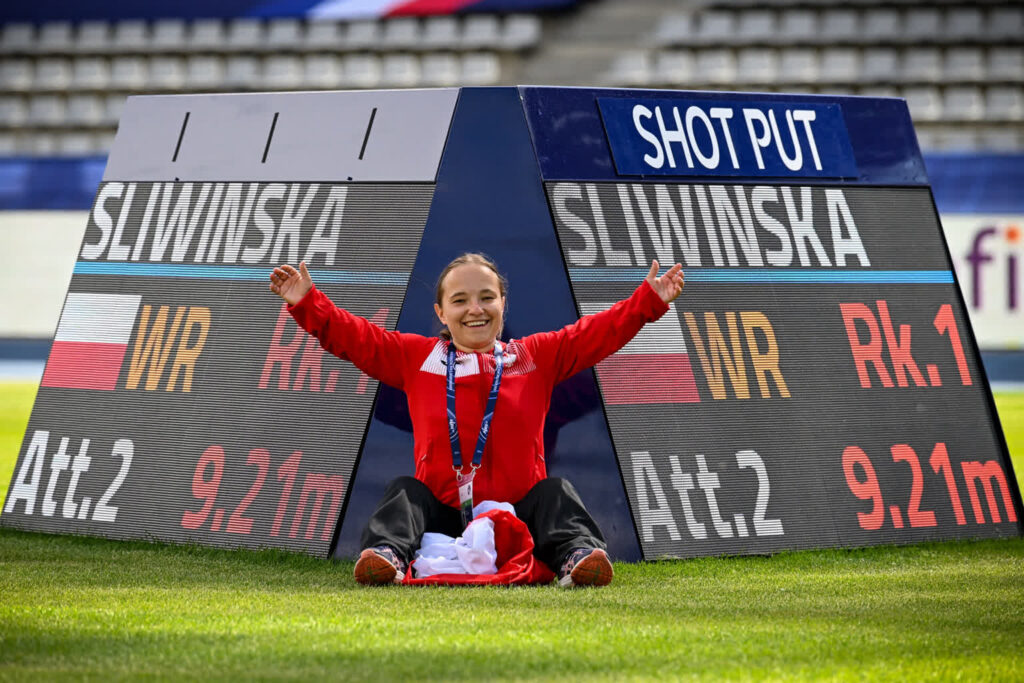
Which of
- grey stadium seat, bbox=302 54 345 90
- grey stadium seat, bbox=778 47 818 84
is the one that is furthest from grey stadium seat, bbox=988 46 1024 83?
grey stadium seat, bbox=302 54 345 90

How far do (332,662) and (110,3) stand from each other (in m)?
27.1

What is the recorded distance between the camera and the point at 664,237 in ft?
19.2

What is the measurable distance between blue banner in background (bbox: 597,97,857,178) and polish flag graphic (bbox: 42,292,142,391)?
2.18 meters

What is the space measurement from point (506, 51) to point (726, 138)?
2215 cm

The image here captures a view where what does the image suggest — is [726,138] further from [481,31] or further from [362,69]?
[481,31]

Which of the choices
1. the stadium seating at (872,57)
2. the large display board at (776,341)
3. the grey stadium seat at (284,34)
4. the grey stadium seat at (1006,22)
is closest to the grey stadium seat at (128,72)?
the grey stadium seat at (284,34)

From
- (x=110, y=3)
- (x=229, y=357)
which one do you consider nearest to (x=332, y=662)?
(x=229, y=357)

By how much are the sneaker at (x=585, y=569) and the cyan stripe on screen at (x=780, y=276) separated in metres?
1.26

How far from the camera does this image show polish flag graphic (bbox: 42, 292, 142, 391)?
6.32 metres

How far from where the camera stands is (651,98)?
19.5 feet

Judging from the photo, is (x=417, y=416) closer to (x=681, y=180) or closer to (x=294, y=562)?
(x=294, y=562)

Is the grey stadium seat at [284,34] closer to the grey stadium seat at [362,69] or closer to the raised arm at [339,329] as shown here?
the grey stadium seat at [362,69]

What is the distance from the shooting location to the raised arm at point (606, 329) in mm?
5035

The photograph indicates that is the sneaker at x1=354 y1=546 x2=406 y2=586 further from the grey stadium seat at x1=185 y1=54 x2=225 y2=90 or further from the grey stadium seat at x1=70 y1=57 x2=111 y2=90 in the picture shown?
the grey stadium seat at x1=70 y1=57 x2=111 y2=90
